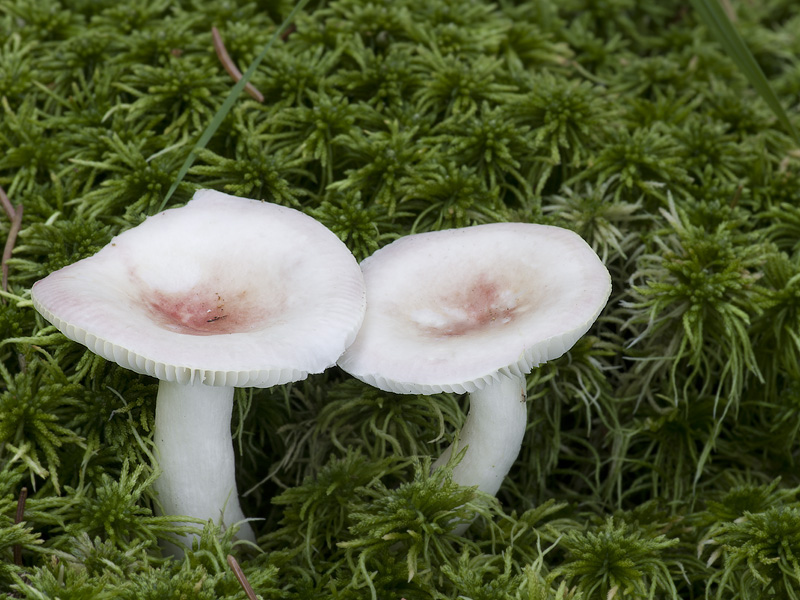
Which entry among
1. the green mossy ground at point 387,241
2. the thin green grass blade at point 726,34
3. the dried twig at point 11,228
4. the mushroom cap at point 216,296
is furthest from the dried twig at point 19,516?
the thin green grass blade at point 726,34

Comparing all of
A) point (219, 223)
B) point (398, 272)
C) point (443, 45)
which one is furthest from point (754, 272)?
point (219, 223)

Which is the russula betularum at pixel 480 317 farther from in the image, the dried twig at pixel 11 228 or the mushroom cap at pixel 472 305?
the dried twig at pixel 11 228

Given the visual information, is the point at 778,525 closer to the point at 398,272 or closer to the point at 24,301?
the point at 398,272

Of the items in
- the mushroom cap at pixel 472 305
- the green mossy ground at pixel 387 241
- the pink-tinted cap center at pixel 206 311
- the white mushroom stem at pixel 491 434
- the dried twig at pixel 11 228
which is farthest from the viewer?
the dried twig at pixel 11 228

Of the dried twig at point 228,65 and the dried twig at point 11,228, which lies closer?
the dried twig at point 11,228

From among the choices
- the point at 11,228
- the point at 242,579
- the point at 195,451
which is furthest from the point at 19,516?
the point at 11,228
